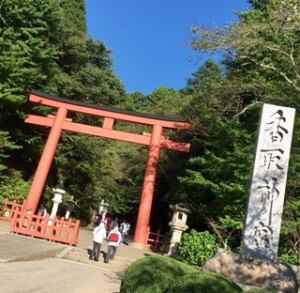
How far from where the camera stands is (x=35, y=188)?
20.1 meters

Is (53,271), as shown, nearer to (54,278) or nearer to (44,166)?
(54,278)

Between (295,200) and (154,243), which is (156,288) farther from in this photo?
(154,243)

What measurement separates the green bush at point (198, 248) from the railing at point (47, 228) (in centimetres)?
409

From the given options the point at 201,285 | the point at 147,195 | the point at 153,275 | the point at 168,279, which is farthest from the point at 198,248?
the point at 201,285

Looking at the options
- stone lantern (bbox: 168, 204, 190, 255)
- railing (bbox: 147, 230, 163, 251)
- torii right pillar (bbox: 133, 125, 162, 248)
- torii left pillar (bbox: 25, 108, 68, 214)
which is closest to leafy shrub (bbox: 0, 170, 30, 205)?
torii left pillar (bbox: 25, 108, 68, 214)

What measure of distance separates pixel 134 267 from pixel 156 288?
A: 81 cm

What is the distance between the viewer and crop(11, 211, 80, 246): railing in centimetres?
1714

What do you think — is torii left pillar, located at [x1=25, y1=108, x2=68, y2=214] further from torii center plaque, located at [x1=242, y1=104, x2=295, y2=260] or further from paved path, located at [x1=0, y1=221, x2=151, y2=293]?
torii center plaque, located at [x1=242, y1=104, x2=295, y2=260]

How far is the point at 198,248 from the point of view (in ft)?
53.1

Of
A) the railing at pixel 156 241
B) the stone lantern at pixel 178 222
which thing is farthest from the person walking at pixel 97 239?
the railing at pixel 156 241

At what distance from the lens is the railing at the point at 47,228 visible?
17.1 meters

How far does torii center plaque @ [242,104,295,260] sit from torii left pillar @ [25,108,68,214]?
41.8 feet

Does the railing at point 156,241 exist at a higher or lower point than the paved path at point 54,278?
higher

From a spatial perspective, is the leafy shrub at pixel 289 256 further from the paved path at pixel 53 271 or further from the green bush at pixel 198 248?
the paved path at pixel 53 271
